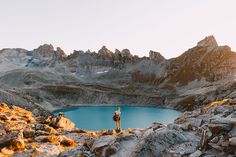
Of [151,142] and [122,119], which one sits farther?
[122,119]

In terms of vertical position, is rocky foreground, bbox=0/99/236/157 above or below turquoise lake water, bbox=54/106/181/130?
above

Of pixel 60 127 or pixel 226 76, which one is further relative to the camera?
pixel 226 76

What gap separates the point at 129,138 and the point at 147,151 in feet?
12.5

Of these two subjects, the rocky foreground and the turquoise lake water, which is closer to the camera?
the rocky foreground

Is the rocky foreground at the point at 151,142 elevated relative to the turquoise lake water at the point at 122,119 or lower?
elevated

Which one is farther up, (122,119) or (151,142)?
(151,142)

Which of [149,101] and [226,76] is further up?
[226,76]

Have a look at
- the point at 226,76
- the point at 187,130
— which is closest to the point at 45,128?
the point at 187,130

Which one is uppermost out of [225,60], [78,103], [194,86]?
[225,60]

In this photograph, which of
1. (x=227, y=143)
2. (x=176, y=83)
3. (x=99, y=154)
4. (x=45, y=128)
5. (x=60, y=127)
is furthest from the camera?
(x=176, y=83)

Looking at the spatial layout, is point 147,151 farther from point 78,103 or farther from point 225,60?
point 225,60

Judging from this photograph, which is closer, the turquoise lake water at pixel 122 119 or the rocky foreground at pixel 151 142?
the rocky foreground at pixel 151 142

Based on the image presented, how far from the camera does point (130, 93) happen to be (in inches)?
7411

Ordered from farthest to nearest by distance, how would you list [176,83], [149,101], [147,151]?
[176,83], [149,101], [147,151]
